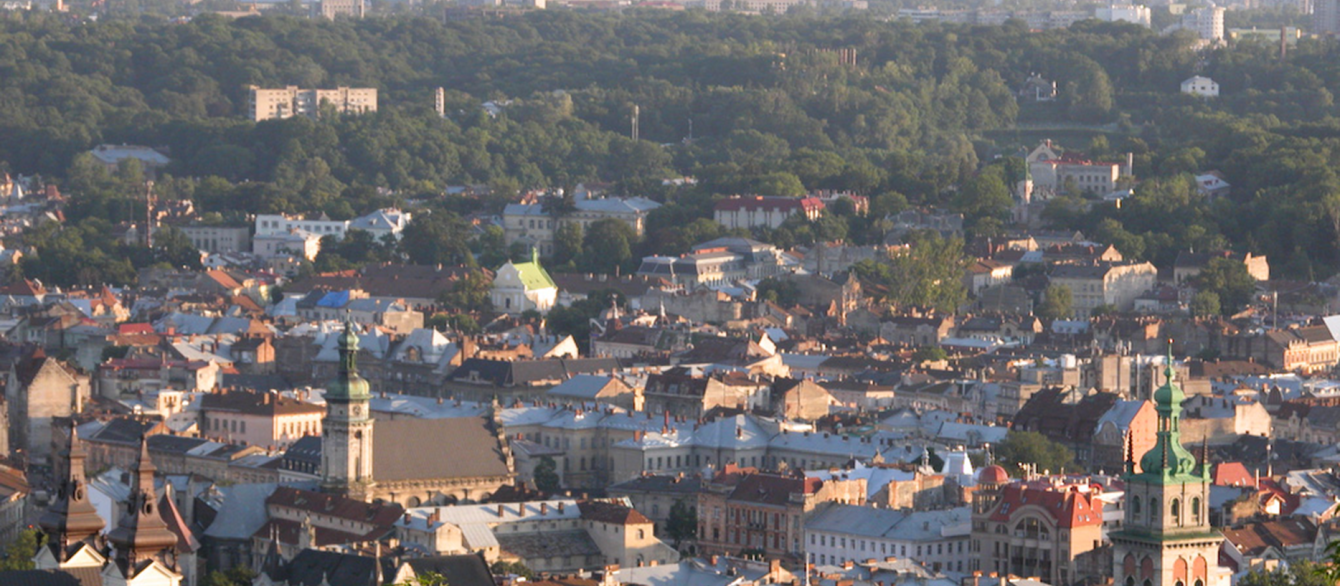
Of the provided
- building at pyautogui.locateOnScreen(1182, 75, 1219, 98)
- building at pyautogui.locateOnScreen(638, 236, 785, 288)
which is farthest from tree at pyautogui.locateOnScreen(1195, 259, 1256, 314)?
building at pyautogui.locateOnScreen(1182, 75, 1219, 98)

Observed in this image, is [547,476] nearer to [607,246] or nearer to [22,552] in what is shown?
[22,552]

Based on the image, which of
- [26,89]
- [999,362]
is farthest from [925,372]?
[26,89]

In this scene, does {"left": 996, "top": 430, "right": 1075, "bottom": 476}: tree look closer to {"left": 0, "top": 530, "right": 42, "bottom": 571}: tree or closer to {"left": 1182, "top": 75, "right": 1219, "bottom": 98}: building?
{"left": 0, "top": 530, "right": 42, "bottom": 571}: tree

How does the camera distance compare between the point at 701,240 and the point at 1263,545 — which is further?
the point at 701,240

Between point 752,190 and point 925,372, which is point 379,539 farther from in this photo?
point 752,190

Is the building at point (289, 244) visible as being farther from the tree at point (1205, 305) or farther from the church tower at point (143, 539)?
the church tower at point (143, 539)
